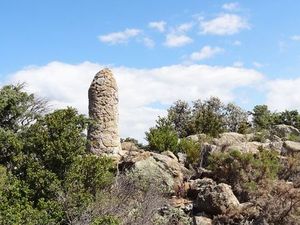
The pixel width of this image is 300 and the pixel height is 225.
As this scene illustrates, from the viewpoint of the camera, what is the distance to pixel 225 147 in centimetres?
2239

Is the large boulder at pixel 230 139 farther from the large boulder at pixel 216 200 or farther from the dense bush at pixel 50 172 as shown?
the dense bush at pixel 50 172

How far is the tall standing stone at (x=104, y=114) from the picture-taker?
71.5 feet

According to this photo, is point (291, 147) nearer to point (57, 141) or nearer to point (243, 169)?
point (243, 169)

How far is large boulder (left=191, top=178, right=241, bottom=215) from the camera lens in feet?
55.1

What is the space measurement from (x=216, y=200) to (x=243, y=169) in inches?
116

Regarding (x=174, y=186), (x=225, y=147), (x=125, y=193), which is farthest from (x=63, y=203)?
(x=225, y=147)

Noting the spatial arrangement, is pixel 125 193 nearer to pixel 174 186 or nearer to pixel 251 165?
pixel 174 186

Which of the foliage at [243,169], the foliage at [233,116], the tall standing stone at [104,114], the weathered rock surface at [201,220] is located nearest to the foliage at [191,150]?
the foliage at [243,169]

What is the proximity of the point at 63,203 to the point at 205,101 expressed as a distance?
104 ft

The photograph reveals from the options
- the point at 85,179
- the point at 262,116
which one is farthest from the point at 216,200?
the point at 262,116

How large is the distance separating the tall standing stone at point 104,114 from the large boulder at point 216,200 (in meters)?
5.60

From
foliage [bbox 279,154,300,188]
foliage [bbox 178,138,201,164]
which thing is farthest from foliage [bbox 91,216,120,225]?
foliage [bbox 178,138,201,164]

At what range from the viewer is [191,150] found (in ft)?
76.0

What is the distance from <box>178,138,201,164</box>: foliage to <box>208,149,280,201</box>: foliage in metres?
2.37
